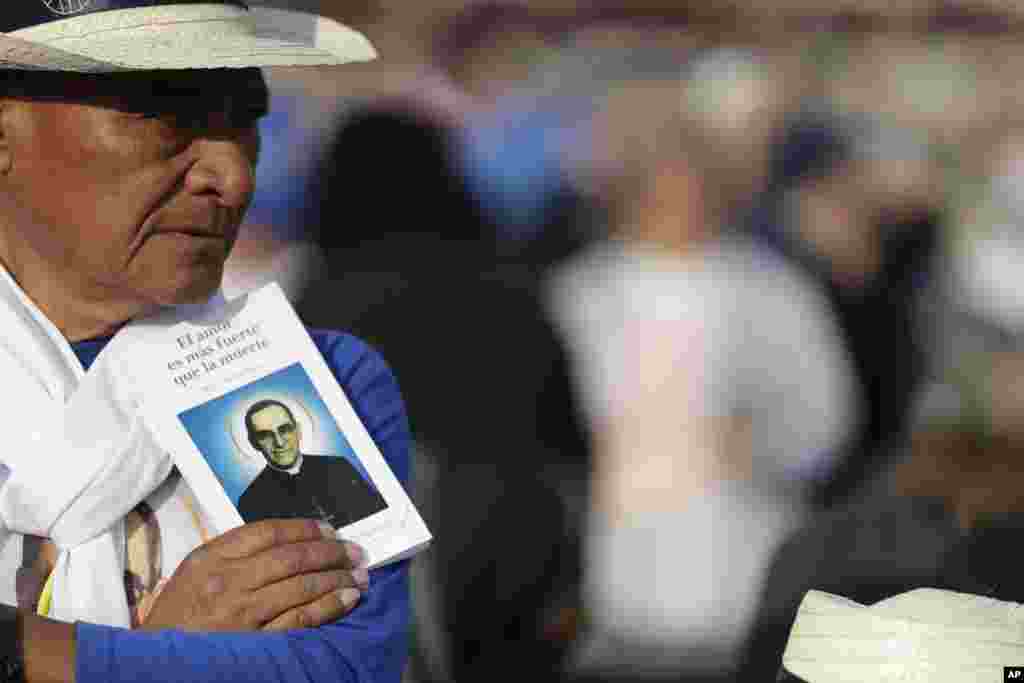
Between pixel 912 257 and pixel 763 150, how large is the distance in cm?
53

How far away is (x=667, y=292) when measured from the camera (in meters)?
4.83

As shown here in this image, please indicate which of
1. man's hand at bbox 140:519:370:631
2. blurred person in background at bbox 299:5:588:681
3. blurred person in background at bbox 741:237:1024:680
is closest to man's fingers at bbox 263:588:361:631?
man's hand at bbox 140:519:370:631

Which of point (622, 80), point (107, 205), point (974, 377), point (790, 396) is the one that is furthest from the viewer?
point (622, 80)

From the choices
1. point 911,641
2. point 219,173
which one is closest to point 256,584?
point 219,173

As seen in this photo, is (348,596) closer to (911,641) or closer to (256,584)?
(256,584)

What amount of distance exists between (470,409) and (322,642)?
1.92m

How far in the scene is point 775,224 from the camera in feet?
17.0

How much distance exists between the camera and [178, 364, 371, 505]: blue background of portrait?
92.7 inches

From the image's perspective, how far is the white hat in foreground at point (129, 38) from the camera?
2.27m

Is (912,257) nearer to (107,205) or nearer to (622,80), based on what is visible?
(622,80)

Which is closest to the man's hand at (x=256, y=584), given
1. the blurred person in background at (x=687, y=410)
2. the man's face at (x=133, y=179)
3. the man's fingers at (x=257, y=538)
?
the man's fingers at (x=257, y=538)

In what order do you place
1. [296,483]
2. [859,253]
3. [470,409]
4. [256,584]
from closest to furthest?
[256,584], [296,483], [470,409], [859,253]

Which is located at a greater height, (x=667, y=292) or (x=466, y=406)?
(x=667, y=292)

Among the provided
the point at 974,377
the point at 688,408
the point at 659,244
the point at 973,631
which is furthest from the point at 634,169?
the point at 973,631
